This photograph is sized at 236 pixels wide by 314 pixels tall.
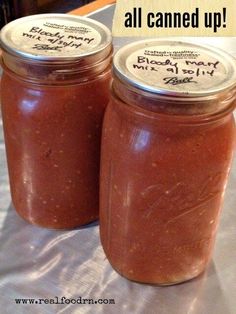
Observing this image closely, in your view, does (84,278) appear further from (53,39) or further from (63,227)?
(53,39)

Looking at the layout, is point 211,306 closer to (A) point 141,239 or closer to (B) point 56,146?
(A) point 141,239

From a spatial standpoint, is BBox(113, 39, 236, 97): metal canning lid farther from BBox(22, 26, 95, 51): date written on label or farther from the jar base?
the jar base

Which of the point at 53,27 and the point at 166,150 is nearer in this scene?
the point at 166,150

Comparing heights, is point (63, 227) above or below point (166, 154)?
below

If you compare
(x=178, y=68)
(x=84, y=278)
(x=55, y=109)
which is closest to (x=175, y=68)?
(x=178, y=68)

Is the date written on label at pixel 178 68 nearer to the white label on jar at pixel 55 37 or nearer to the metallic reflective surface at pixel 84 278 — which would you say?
the white label on jar at pixel 55 37

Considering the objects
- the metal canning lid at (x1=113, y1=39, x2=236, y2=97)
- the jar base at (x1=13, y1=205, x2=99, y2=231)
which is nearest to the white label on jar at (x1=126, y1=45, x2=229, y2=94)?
the metal canning lid at (x1=113, y1=39, x2=236, y2=97)

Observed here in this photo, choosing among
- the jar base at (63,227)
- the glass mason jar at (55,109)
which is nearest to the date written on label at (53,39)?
the glass mason jar at (55,109)

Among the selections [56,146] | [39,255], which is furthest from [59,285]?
[56,146]
